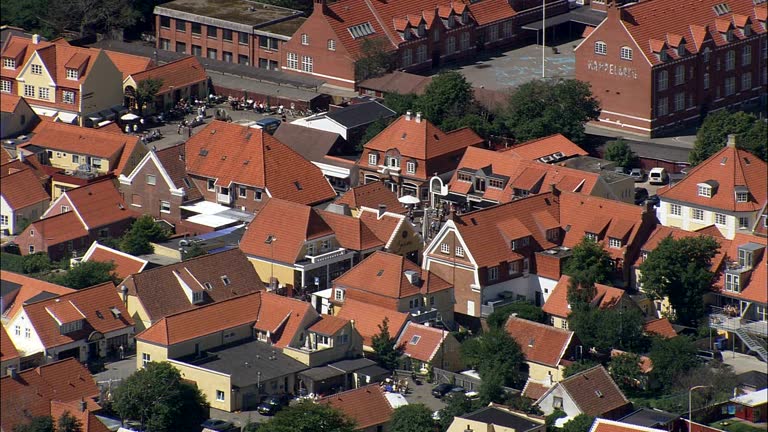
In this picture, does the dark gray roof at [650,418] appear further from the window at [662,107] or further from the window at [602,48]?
the window at [602,48]

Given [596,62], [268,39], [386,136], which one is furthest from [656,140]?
[268,39]

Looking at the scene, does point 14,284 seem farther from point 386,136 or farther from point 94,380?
point 386,136

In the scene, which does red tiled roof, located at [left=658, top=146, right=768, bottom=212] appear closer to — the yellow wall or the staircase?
the staircase

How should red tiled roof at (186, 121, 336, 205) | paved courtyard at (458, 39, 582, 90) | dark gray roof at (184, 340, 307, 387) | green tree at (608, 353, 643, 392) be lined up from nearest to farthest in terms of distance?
green tree at (608, 353, 643, 392)
dark gray roof at (184, 340, 307, 387)
red tiled roof at (186, 121, 336, 205)
paved courtyard at (458, 39, 582, 90)

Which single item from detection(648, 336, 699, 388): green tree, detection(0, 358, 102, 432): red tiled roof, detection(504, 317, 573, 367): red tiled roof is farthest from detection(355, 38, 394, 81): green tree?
detection(0, 358, 102, 432): red tiled roof

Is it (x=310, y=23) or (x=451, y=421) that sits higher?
(x=310, y=23)

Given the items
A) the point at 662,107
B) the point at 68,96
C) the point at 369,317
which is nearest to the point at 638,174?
the point at 662,107

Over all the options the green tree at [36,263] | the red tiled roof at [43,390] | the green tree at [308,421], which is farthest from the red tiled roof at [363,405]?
the green tree at [36,263]
